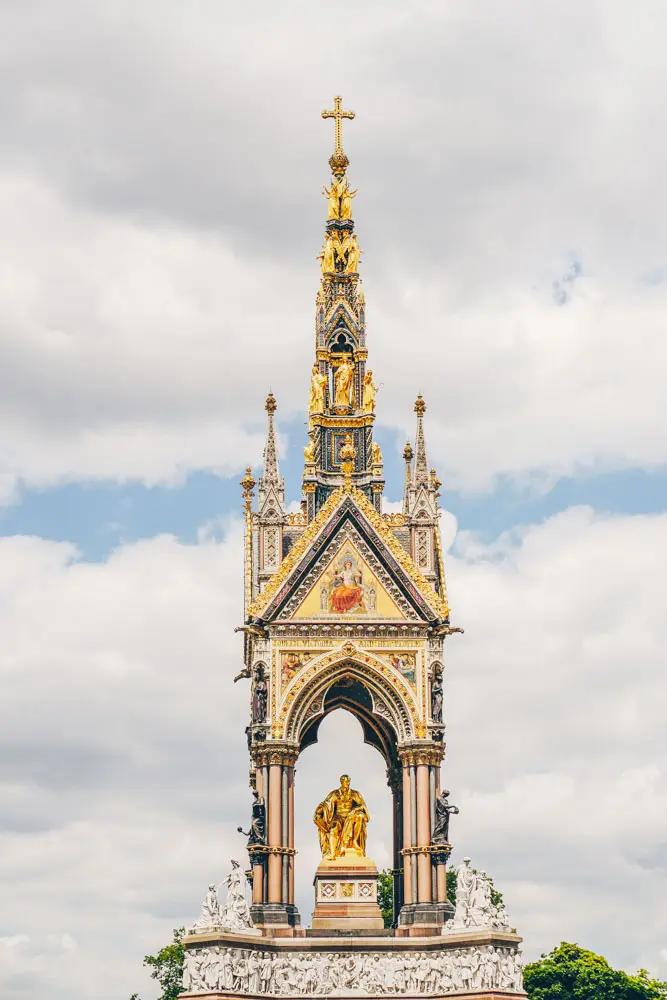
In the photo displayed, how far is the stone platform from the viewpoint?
37438mm

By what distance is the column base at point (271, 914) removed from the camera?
38938 mm

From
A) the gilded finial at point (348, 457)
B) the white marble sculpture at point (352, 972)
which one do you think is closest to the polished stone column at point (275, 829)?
the white marble sculpture at point (352, 972)

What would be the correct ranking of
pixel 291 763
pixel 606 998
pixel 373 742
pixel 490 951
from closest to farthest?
pixel 490 951
pixel 291 763
pixel 373 742
pixel 606 998

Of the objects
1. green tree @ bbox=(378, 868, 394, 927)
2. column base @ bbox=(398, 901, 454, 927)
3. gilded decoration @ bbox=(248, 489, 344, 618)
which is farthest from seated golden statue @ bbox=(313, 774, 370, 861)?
green tree @ bbox=(378, 868, 394, 927)

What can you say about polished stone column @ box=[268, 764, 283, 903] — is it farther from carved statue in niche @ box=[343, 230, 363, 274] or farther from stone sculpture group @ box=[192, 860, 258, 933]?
carved statue in niche @ box=[343, 230, 363, 274]

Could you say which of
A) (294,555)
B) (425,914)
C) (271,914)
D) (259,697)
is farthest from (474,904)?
(294,555)

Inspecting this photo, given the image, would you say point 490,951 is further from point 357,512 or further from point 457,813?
point 357,512

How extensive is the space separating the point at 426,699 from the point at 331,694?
3095 millimetres

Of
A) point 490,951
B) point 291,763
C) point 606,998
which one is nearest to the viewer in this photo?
point 490,951

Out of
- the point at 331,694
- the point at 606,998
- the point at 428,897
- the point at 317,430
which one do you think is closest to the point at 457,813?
the point at 428,897

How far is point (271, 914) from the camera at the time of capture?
1534 inches

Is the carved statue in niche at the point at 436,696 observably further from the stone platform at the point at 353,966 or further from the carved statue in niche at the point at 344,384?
the carved statue in niche at the point at 344,384

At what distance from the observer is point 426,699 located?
1596 inches

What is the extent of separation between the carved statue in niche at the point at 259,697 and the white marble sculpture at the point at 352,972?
5056 millimetres
